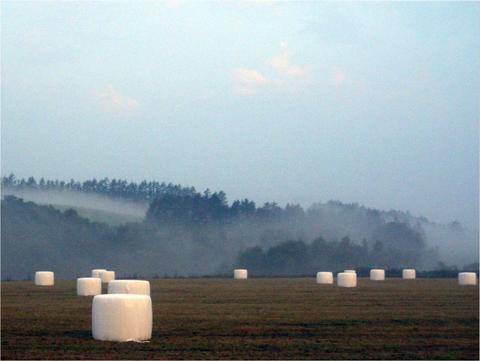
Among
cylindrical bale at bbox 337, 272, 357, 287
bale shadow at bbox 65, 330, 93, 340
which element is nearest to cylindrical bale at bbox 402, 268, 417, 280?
cylindrical bale at bbox 337, 272, 357, 287

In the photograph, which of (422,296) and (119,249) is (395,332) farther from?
(119,249)

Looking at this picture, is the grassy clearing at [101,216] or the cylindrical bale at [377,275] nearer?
the cylindrical bale at [377,275]

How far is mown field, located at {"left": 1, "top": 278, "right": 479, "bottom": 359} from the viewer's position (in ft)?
45.3

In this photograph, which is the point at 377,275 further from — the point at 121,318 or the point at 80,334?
the point at 121,318

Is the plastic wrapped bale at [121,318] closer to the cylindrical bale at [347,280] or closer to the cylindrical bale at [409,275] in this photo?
the cylindrical bale at [347,280]

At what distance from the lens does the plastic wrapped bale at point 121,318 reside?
15156mm

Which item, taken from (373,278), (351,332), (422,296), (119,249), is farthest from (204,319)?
(119,249)

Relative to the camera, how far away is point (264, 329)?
17312mm

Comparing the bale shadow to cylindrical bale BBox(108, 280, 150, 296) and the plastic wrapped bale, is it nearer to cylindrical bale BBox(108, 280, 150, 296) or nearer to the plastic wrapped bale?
the plastic wrapped bale

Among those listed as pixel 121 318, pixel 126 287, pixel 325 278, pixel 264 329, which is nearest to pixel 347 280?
pixel 325 278

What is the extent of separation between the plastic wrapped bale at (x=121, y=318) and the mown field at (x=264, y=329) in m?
0.27

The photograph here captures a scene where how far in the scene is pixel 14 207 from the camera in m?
82.2

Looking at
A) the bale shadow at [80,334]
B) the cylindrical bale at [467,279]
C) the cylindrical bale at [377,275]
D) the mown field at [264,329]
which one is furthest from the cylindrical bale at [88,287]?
the cylindrical bale at [377,275]

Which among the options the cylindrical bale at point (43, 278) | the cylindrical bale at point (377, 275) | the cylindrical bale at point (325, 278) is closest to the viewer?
the cylindrical bale at point (43, 278)
